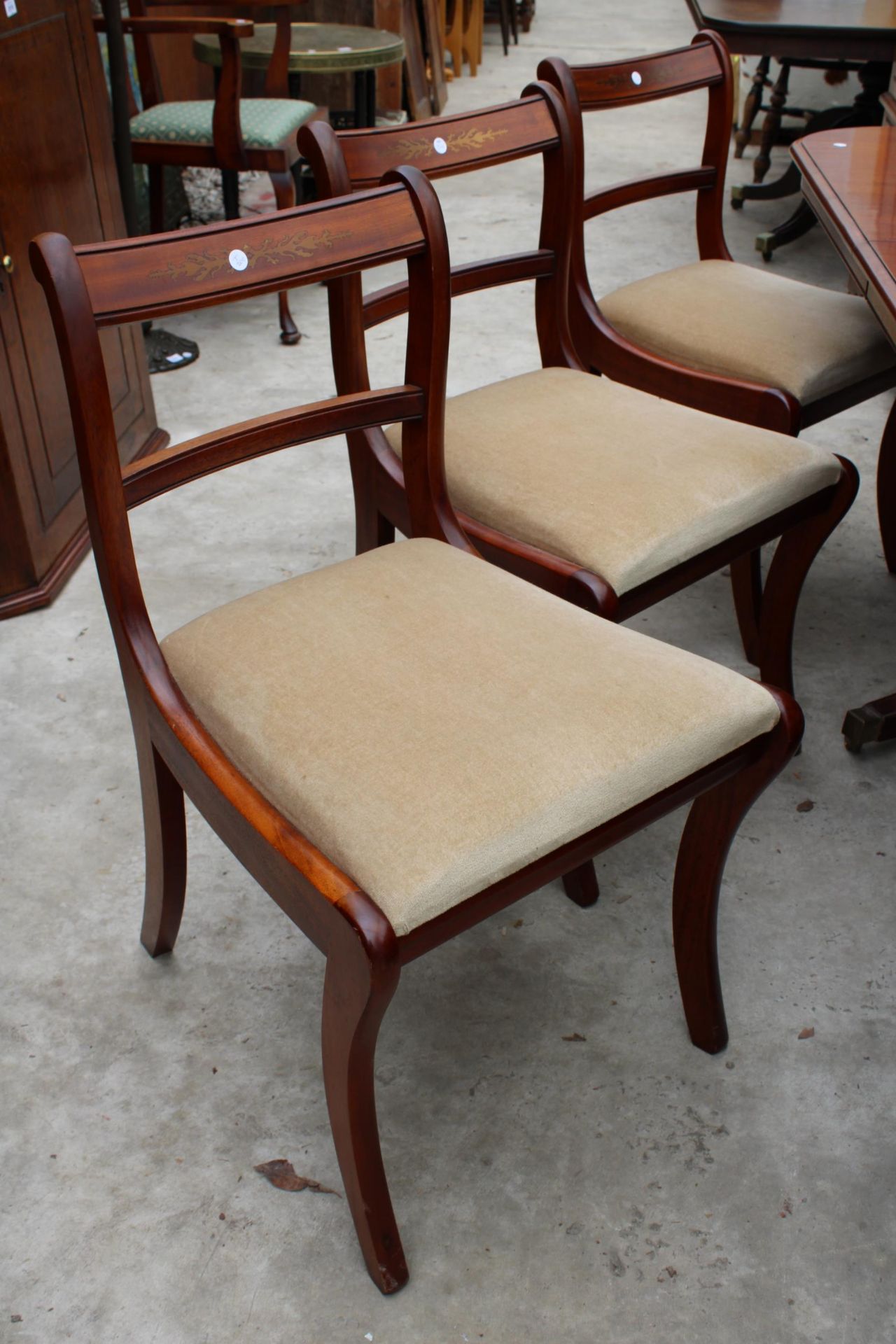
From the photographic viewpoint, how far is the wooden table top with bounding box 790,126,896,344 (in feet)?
4.85

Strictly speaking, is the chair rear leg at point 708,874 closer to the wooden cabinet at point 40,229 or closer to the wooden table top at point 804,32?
the wooden cabinet at point 40,229

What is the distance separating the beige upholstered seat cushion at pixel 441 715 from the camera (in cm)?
96

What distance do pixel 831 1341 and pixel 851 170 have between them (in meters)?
1.67

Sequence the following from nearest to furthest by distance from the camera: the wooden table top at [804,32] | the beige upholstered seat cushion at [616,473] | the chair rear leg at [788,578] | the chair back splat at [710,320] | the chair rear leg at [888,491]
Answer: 1. the beige upholstered seat cushion at [616,473]
2. the chair rear leg at [788,578]
3. the chair back splat at [710,320]
4. the chair rear leg at [888,491]
5. the wooden table top at [804,32]

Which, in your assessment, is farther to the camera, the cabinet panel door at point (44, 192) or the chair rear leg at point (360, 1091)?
the cabinet panel door at point (44, 192)

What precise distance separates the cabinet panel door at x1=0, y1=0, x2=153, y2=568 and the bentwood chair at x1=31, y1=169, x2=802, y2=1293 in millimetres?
998

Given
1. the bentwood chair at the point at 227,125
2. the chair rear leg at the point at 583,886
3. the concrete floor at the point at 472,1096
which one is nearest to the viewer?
the concrete floor at the point at 472,1096

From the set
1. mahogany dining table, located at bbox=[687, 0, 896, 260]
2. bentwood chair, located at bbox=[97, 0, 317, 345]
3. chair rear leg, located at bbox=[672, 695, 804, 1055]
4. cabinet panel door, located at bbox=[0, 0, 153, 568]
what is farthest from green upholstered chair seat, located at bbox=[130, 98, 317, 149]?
chair rear leg, located at bbox=[672, 695, 804, 1055]

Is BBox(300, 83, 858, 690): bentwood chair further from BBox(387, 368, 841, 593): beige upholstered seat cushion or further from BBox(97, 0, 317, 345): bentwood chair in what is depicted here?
BBox(97, 0, 317, 345): bentwood chair

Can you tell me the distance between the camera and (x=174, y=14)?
3.96 m

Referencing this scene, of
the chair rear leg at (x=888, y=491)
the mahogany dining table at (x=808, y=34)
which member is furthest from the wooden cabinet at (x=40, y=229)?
the mahogany dining table at (x=808, y=34)

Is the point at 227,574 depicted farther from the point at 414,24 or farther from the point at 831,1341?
the point at 414,24

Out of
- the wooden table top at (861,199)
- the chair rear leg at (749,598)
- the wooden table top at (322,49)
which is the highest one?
the wooden table top at (322,49)

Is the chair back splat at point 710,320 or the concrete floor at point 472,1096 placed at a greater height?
the chair back splat at point 710,320
